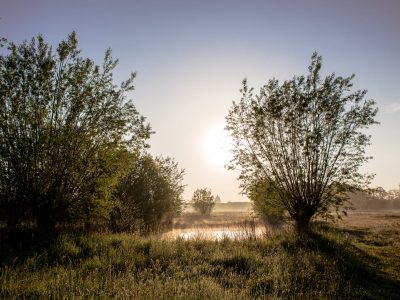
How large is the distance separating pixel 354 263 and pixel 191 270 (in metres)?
6.30

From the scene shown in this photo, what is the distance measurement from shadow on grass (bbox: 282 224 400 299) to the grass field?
24 mm

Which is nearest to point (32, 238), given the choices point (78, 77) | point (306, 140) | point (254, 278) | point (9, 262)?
point (9, 262)

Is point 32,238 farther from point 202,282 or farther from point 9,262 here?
point 202,282

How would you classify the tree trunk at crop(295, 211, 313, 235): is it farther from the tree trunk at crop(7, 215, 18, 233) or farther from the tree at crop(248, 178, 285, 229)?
the tree trunk at crop(7, 215, 18, 233)

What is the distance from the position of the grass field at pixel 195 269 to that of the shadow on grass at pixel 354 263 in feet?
0.08

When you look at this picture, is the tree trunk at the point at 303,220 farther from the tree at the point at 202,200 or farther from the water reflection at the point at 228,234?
the tree at the point at 202,200

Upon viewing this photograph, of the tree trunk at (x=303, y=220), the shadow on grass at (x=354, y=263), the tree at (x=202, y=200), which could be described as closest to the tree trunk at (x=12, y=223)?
the shadow on grass at (x=354, y=263)

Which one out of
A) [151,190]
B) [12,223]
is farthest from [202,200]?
[12,223]

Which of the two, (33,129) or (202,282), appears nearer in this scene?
(202,282)

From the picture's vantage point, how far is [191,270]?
9805 millimetres

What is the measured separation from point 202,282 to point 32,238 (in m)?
7.63

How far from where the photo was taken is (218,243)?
14.2 meters

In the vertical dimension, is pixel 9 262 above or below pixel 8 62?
below

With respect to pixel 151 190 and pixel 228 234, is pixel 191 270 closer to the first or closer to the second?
pixel 228 234
